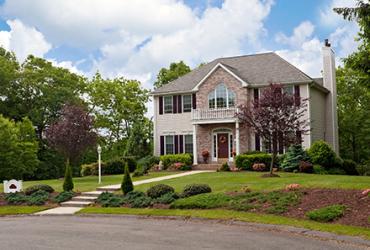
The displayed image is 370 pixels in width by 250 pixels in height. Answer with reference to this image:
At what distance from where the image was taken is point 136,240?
10297 millimetres

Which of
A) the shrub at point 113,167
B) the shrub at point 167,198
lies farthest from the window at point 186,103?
the shrub at point 167,198

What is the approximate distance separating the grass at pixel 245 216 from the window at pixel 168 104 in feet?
57.5

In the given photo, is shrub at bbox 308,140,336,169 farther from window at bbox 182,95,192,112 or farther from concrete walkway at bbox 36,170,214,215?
concrete walkway at bbox 36,170,214,215

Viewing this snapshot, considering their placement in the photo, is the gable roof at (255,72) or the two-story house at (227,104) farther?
the two-story house at (227,104)

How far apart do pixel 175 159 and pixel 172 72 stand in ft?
57.7

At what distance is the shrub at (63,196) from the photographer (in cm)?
1806

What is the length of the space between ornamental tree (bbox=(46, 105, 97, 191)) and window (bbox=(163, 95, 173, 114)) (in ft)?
26.0

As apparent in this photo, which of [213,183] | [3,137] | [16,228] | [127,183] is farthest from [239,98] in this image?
[16,228]

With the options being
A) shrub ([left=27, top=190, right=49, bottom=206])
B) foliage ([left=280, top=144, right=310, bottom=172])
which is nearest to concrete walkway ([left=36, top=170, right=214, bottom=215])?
shrub ([left=27, top=190, right=49, bottom=206])

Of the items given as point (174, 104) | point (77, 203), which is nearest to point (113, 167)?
point (174, 104)

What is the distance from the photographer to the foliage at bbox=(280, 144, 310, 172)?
26.1 meters

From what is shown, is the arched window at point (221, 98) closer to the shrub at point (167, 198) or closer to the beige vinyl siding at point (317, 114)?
the beige vinyl siding at point (317, 114)

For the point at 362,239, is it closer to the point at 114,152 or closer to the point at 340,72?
the point at 340,72

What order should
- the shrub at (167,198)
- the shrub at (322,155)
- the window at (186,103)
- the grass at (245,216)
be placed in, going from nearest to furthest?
the grass at (245,216)
the shrub at (167,198)
the shrub at (322,155)
the window at (186,103)
